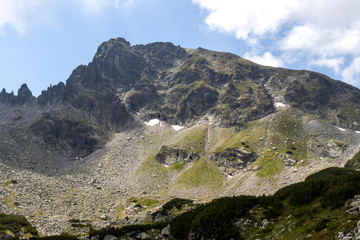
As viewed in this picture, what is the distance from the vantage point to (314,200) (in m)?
32.2

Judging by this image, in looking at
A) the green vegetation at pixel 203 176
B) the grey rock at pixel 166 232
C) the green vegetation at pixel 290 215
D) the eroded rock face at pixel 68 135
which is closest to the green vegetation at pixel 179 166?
the green vegetation at pixel 203 176

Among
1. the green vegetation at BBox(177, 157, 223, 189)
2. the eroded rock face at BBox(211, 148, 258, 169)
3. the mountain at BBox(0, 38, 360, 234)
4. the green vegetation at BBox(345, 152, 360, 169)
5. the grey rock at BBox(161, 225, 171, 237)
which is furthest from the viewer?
the eroded rock face at BBox(211, 148, 258, 169)

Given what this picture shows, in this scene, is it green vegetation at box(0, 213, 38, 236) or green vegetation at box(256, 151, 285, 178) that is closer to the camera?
green vegetation at box(0, 213, 38, 236)

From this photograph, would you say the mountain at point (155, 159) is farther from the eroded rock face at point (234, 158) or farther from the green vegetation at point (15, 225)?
the green vegetation at point (15, 225)

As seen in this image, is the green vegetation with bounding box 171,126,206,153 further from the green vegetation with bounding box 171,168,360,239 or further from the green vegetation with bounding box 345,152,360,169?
the green vegetation with bounding box 171,168,360,239

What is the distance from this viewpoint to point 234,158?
142m

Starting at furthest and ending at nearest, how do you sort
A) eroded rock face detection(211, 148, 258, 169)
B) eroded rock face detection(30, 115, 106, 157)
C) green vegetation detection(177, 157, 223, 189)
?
1. eroded rock face detection(30, 115, 106, 157)
2. eroded rock face detection(211, 148, 258, 169)
3. green vegetation detection(177, 157, 223, 189)

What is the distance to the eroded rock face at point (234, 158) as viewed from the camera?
13888cm

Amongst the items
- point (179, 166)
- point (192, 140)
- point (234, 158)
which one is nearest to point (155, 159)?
point (179, 166)

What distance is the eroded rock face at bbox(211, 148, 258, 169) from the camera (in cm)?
13888

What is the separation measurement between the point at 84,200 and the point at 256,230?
91875 mm

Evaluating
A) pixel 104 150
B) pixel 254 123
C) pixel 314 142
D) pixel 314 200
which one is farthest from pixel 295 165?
pixel 104 150

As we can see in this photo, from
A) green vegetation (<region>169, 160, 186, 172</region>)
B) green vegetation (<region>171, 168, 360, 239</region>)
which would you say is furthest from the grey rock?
green vegetation (<region>169, 160, 186, 172</region>)

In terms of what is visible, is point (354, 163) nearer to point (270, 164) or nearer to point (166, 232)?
point (270, 164)
